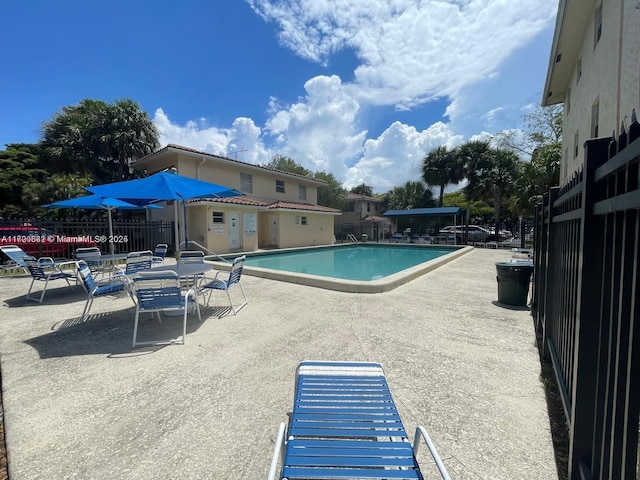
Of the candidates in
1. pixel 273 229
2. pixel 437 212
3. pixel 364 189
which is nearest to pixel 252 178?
pixel 273 229

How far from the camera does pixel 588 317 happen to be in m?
1.64

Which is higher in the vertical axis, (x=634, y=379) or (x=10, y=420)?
(x=634, y=379)

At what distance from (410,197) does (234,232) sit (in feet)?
84.7

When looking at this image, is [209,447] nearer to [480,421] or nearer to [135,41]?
[480,421]

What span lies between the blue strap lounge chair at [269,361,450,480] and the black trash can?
14.8 ft

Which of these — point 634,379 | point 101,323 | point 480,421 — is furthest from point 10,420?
point 634,379

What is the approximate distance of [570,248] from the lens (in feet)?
7.64

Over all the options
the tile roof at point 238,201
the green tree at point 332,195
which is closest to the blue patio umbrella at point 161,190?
the tile roof at point 238,201

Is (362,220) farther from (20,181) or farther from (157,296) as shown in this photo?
(20,181)

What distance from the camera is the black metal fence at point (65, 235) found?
1096cm

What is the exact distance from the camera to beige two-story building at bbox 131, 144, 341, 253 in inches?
609

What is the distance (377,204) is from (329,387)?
39747 mm

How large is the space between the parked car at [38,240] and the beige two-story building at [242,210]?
14.4 feet

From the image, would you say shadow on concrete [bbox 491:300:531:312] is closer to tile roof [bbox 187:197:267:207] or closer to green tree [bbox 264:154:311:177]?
tile roof [bbox 187:197:267:207]
